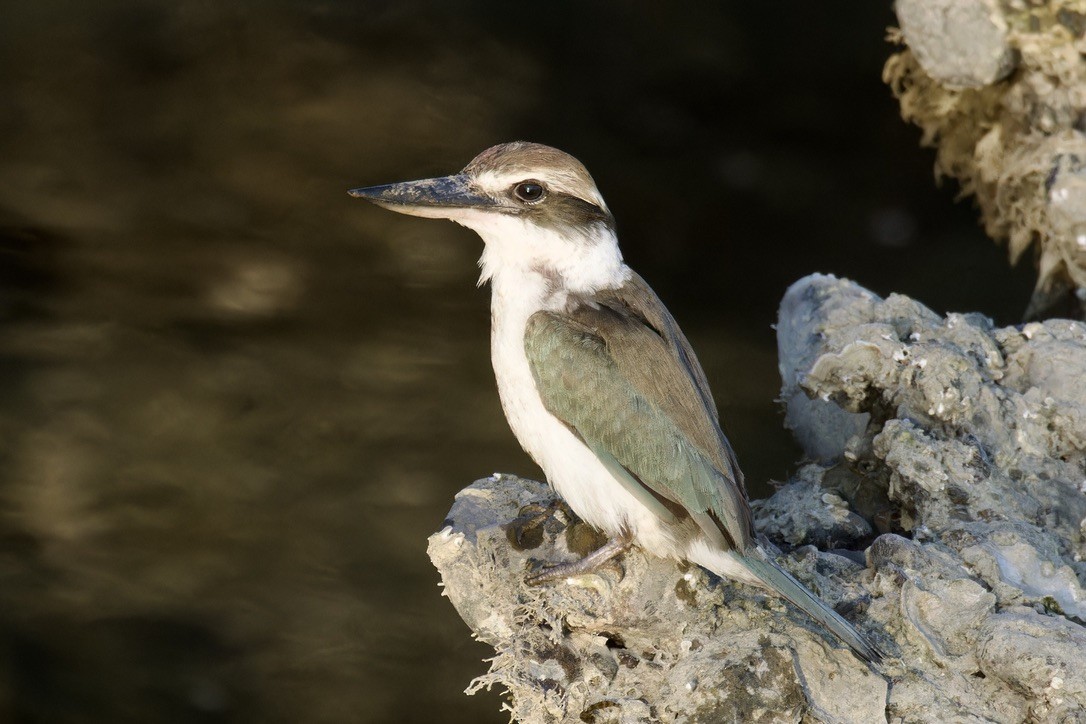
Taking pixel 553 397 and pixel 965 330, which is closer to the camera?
pixel 553 397

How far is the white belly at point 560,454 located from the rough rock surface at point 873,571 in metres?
0.07

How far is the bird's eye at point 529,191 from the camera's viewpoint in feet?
6.83

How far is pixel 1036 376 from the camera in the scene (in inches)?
97.9

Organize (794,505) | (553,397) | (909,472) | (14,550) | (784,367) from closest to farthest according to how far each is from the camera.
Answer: (553,397)
(909,472)
(794,505)
(784,367)
(14,550)

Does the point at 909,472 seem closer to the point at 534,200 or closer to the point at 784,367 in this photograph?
the point at 784,367

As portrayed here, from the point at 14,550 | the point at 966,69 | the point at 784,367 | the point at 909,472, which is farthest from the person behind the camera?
the point at 14,550

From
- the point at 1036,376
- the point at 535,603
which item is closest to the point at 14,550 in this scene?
the point at 535,603

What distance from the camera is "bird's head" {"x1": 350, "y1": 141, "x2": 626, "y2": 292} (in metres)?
2.08

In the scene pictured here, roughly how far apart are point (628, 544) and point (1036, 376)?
1.04 metres

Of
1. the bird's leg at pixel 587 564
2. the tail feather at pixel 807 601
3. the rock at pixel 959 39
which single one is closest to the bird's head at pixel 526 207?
the bird's leg at pixel 587 564

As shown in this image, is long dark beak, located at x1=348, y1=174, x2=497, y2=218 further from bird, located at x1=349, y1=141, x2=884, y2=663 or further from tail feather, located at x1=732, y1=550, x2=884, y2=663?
tail feather, located at x1=732, y1=550, x2=884, y2=663

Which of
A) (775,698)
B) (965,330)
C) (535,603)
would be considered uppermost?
(965,330)

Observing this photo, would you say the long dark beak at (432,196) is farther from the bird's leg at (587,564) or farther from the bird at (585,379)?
the bird's leg at (587,564)

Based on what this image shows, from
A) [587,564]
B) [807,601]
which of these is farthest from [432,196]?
[807,601]
